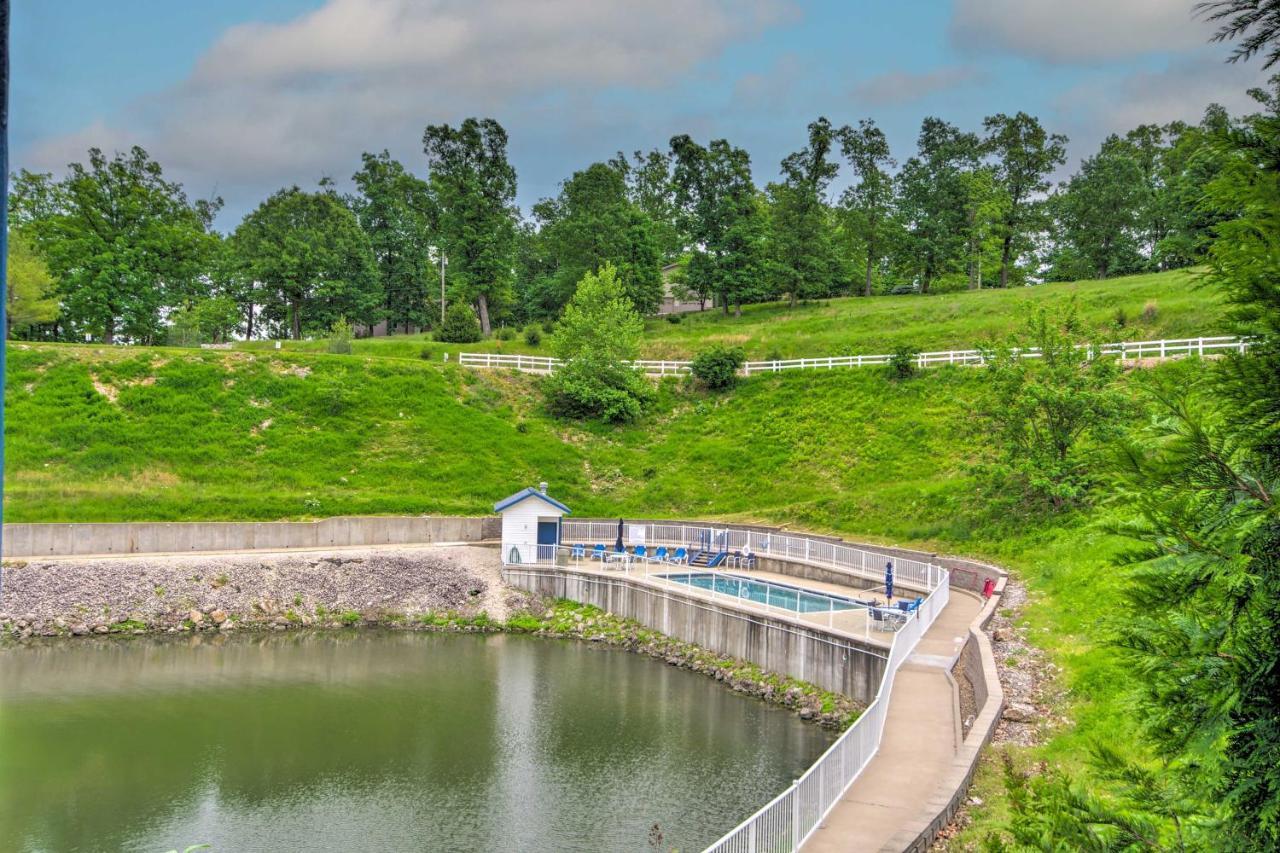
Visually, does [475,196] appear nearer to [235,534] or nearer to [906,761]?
[235,534]

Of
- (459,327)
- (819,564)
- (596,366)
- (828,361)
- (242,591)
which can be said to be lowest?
(242,591)

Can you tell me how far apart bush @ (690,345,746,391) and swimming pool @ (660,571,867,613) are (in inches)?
963

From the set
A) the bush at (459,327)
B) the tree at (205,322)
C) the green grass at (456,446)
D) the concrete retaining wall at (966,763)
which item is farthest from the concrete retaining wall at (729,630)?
the tree at (205,322)

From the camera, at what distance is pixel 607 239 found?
73.8 meters

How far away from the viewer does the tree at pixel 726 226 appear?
2881 inches

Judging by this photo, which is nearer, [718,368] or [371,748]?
[371,748]

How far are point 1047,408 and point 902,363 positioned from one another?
66.7 ft

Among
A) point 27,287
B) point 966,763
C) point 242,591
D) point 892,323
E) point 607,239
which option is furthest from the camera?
point 607,239

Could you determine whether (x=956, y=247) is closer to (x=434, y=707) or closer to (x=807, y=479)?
(x=807, y=479)

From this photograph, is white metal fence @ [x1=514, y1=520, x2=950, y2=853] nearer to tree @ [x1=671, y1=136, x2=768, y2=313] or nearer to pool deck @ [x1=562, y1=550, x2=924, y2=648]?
pool deck @ [x1=562, y1=550, x2=924, y2=648]

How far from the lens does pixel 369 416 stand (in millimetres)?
51000

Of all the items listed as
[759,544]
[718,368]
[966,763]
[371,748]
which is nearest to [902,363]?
[718,368]

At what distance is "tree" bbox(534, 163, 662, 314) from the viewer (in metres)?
73.8

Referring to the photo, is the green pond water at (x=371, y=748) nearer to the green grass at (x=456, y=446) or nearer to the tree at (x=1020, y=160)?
the green grass at (x=456, y=446)
